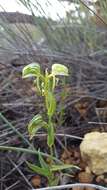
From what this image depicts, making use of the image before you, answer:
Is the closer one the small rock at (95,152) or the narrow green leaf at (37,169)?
the narrow green leaf at (37,169)

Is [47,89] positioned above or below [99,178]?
above

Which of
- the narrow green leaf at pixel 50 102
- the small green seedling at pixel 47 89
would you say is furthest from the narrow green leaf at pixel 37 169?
the narrow green leaf at pixel 50 102

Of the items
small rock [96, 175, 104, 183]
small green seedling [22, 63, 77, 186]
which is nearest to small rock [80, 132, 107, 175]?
small rock [96, 175, 104, 183]

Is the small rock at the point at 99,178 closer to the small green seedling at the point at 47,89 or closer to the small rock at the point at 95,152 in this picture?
the small rock at the point at 95,152

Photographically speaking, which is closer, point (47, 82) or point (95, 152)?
point (47, 82)

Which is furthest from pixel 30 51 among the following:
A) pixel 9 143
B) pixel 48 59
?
pixel 9 143

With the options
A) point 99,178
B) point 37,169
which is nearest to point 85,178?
point 99,178

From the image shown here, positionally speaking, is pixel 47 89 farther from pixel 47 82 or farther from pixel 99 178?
pixel 99 178

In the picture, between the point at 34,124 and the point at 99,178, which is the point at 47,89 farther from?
the point at 99,178

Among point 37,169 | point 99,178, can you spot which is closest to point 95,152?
point 99,178
